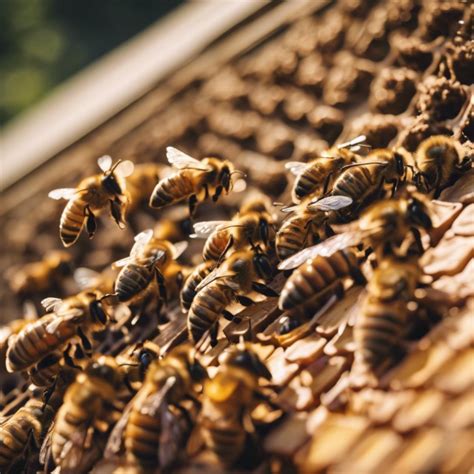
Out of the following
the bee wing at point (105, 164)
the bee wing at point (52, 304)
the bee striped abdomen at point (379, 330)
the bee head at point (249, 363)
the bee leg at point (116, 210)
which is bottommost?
the bee striped abdomen at point (379, 330)

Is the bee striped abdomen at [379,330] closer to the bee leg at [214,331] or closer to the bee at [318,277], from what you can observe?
the bee at [318,277]

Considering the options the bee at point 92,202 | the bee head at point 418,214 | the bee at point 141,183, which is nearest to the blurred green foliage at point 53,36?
the bee at point 141,183

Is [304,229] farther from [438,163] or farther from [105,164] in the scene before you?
[105,164]

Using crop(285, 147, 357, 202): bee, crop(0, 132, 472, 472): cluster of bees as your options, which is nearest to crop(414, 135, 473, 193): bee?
crop(0, 132, 472, 472): cluster of bees

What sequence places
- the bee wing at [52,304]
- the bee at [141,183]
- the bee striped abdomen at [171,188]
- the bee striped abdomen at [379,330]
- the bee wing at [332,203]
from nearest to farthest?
1. the bee striped abdomen at [379,330]
2. the bee wing at [332,203]
3. the bee wing at [52,304]
4. the bee striped abdomen at [171,188]
5. the bee at [141,183]

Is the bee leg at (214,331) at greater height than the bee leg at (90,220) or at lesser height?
lesser

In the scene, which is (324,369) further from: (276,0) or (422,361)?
(276,0)

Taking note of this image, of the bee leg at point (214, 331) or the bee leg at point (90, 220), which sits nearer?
the bee leg at point (214, 331)

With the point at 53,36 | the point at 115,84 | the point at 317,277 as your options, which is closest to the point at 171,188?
the point at 317,277
